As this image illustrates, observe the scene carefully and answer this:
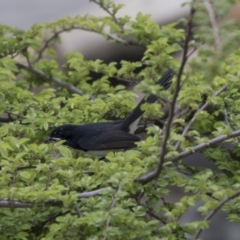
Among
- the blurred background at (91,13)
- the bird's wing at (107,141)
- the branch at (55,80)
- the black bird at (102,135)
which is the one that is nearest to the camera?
the black bird at (102,135)

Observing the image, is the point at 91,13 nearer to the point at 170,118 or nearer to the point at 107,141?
the point at 107,141

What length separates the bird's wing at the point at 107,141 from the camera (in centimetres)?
504

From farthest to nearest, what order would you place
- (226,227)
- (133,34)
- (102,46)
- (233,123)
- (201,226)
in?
1. (102,46)
2. (226,227)
3. (133,34)
4. (233,123)
5. (201,226)

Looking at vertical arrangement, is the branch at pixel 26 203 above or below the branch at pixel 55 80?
below

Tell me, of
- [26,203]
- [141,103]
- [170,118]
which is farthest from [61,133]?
[170,118]

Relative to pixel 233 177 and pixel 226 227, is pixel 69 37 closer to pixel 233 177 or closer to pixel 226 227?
pixel 226 227

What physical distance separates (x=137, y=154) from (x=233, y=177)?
22.1 inches

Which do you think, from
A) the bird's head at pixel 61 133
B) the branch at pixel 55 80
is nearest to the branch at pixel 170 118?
the bird's head at pixel 61 133

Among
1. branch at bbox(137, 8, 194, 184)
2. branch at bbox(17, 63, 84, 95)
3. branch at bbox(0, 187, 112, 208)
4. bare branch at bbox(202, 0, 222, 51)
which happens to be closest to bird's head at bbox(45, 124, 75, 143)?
branch at bbox(17, 63, 84, 95)

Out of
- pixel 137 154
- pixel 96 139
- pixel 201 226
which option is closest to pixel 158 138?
pixel 137 154

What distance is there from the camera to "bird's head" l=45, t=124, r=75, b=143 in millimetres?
4828

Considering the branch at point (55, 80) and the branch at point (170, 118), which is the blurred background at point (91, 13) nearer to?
the branch at point (55, 80)

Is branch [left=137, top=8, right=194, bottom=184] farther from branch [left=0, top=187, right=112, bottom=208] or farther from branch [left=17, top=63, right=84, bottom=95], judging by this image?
branch [left=17, top=63, right=84, bottom=95]

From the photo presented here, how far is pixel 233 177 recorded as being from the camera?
3789mm
